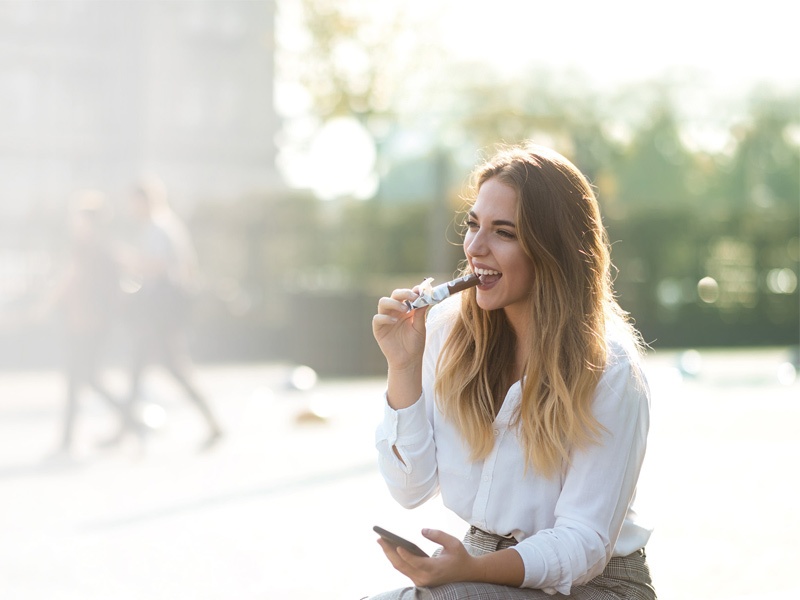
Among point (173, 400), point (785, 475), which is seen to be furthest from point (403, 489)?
point (173, 400)

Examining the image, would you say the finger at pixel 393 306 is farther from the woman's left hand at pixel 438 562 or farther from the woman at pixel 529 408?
the woman's left hand at pixel 438 562

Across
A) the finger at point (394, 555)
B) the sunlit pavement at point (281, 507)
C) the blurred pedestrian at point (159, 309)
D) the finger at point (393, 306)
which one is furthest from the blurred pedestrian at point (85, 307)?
the finger at point (394, 555)

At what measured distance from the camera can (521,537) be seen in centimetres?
238

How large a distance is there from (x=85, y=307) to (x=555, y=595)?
6355mm

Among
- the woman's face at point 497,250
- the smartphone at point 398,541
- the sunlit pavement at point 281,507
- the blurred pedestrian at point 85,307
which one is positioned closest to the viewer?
the smartphone at point 398,541

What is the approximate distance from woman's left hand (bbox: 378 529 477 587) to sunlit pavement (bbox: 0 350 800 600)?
184 centimetres

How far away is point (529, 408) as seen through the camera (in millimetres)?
2369

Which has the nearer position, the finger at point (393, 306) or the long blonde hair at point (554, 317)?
the long blonde hair at point (554, 317)

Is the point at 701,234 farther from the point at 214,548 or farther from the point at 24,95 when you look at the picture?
the point at 214,548

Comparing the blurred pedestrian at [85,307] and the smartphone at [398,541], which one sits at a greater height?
the smartphone at [398,541]

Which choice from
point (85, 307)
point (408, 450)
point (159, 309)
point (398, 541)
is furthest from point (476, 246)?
point (85, 307)

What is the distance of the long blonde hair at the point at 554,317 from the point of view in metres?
2.32

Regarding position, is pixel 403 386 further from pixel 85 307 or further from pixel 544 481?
pixel 85 307

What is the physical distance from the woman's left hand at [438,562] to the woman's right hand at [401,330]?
44 cm
